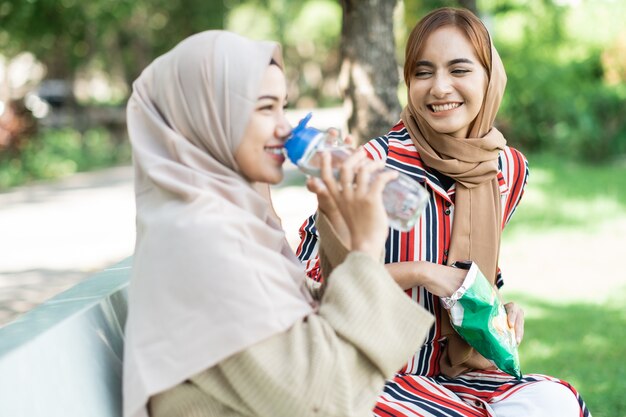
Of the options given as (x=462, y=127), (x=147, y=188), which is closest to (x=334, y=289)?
(x=147, y=188)

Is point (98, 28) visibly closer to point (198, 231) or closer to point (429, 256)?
point (429, 256)

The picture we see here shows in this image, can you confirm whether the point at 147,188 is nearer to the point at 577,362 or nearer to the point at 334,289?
the point at 334,289

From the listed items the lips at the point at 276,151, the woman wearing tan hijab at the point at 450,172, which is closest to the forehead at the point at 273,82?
the lips at the point at 276,151

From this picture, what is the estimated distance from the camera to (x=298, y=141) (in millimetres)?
1868

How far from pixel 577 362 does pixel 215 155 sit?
408 cm

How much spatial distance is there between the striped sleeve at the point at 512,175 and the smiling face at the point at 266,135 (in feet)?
3.90

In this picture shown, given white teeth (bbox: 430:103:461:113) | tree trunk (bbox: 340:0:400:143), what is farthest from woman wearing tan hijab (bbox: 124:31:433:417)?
tree trunk (bbox: 340:0:400:143)

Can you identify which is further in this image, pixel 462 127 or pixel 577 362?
pixel 577 362

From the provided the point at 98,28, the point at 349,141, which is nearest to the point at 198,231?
the point at 349,141

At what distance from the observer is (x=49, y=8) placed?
15.0 m

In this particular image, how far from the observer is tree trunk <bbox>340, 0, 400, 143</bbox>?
5.29m

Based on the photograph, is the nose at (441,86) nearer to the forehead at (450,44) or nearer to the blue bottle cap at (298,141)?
the forehead at (450,44)

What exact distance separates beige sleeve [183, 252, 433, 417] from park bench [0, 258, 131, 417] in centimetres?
24

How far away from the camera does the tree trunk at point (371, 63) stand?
17.4 ft
